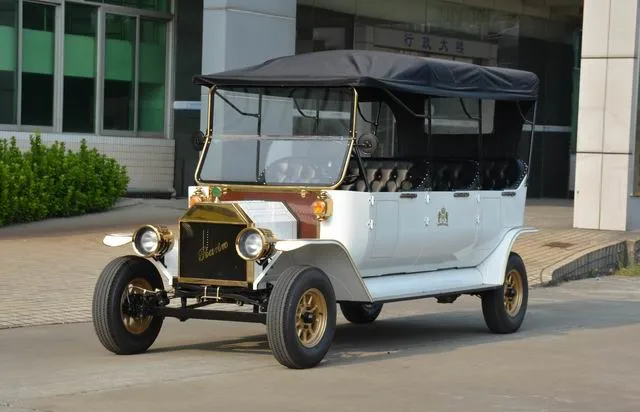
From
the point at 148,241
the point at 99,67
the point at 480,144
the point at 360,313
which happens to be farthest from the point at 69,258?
the point at 99,67

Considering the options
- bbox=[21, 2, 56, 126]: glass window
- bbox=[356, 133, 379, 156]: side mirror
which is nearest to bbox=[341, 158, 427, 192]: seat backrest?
bbox=[356, 133, 379, 156]: side mirror

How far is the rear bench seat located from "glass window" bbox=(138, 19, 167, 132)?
510 inches

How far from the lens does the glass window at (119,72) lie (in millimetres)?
23109

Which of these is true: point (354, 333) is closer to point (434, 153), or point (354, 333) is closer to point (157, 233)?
point (434, 153)

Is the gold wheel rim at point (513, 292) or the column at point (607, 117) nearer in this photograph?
the gold wheel rim at point (513, 292)

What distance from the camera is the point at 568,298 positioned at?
48.2 ft

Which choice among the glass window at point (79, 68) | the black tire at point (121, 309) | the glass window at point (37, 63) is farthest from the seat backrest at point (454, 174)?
the glass window at point (79, 68)

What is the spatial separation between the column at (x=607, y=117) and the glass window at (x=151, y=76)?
7.91 metres

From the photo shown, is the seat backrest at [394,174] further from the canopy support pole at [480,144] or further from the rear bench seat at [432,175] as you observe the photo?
the canopy support pole at [480,144]

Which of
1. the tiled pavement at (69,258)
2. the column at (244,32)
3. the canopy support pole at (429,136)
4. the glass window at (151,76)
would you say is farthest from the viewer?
the glass window at (151,76)

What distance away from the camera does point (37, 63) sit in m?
22.0

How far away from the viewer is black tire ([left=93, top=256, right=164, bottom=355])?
9297 millimetres

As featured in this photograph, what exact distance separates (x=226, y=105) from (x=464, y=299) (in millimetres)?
5030

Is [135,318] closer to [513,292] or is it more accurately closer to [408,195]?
[408,195]
